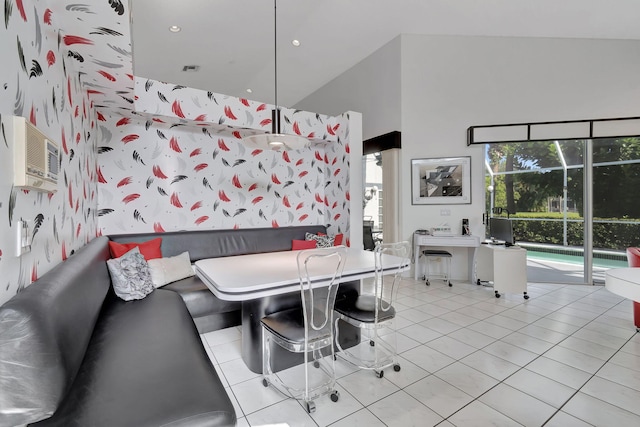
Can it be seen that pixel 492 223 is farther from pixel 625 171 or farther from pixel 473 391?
pixel 473 391

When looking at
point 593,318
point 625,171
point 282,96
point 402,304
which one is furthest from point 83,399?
point 282,96

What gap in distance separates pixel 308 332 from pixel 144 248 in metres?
2.33

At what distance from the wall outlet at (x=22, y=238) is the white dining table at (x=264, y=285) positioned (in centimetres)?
91

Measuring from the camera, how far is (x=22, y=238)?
4.29 feet

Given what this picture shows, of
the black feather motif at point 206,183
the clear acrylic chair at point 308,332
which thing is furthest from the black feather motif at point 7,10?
the black feather motif at point 206,183

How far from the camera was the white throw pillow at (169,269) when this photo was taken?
2883 millimetres

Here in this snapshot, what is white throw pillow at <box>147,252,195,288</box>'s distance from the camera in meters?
2.88

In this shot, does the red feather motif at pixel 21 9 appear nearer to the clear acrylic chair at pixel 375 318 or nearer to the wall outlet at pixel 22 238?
the wall outlet at pixel 22 238

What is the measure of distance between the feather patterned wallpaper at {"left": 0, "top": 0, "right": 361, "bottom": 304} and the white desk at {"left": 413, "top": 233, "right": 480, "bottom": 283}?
1194mm

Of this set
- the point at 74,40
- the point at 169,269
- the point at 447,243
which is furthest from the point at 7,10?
the point at 447,243

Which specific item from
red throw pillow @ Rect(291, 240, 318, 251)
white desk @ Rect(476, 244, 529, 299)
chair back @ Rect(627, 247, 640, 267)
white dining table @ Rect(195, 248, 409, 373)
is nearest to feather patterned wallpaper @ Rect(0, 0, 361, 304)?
red throw pillow @ Rect(291, 240, 318, 251)

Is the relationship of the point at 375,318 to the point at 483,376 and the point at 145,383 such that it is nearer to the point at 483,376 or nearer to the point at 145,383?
the point at 483,376

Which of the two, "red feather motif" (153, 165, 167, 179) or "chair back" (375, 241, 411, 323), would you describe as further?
"red feather motif" (153, 165, 167, 179)

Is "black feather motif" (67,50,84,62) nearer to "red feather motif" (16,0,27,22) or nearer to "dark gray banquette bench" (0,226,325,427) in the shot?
"red feather motif" (16,0,27,22)
